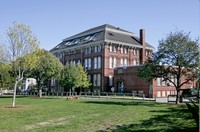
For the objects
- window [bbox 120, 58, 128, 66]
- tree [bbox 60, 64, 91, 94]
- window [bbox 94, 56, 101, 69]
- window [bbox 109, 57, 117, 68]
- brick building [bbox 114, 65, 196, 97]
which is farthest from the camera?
window [bbox 120, 58, 128, 66]

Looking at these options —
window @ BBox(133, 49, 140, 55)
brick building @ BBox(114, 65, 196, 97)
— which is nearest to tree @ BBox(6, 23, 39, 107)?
brick building @ BBox(114, 65, 196, 97)

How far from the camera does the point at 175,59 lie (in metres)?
27.4

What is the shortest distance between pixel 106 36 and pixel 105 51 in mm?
3117

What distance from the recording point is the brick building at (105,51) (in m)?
58.3

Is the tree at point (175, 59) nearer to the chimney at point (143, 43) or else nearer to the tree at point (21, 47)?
the tree at point (21, 47)

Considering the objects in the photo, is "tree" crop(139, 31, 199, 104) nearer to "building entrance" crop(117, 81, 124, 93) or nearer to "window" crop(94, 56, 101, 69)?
"building entrance" crop(117, 81, 124, 93)

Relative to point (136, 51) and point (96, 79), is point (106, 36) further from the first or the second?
point (96, 79)

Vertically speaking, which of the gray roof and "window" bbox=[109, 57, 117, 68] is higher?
the gray roof

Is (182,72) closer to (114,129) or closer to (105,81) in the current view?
(114,129)

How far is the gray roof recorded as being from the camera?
5972 centimetres

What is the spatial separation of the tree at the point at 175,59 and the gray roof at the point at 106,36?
2986cm

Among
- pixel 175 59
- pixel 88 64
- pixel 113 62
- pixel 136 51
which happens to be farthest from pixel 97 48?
pixel 175 59

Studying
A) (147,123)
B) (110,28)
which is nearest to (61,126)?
(147,123)

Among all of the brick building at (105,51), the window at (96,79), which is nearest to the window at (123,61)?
the brick building at (105,51)
